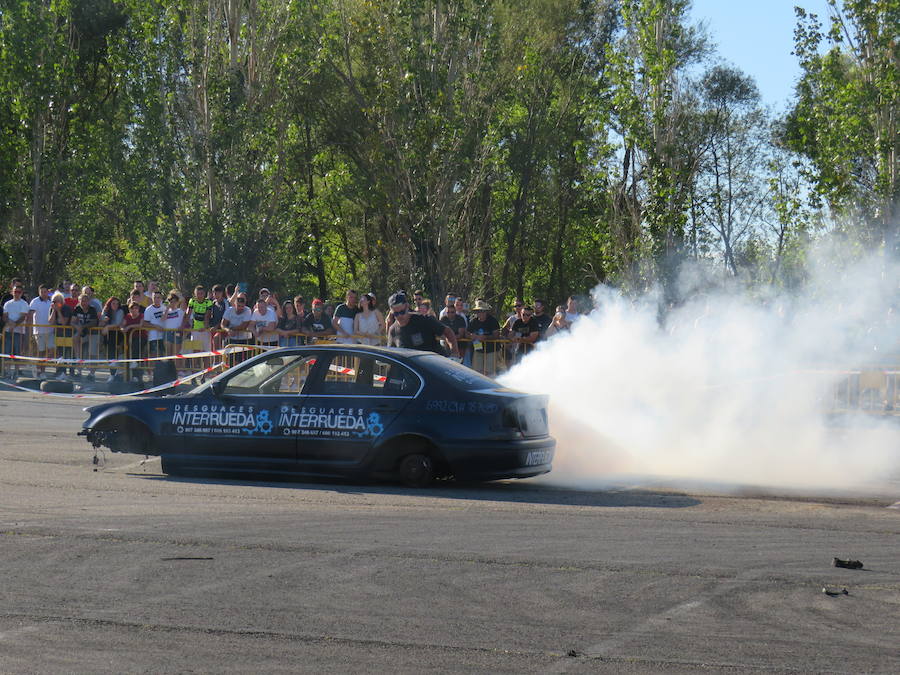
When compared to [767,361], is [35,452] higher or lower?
lower

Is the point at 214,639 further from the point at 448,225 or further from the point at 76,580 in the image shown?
the point at 448,225

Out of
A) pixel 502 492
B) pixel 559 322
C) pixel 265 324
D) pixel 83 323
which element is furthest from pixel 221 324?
pixel 502 492

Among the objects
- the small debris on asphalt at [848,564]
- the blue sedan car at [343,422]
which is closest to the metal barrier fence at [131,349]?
the blue sedan car at [343,422]

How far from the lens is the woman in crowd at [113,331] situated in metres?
21.8

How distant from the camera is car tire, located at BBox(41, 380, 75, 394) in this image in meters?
21.2

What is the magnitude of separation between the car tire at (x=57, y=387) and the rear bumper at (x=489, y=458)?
41.4ft

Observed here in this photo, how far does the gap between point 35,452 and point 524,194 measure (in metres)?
34.6

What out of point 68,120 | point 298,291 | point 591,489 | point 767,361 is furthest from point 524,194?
point 591,489

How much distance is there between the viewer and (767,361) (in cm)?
1448

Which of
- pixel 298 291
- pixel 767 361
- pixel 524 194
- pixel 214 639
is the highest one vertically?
pixel 524 194

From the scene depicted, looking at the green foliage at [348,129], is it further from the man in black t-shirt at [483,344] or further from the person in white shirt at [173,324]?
the man in black t-shirt at [483,344]

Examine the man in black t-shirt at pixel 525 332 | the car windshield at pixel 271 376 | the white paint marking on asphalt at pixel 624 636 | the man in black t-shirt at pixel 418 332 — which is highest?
the man in black t-shirt at pixel 525 332

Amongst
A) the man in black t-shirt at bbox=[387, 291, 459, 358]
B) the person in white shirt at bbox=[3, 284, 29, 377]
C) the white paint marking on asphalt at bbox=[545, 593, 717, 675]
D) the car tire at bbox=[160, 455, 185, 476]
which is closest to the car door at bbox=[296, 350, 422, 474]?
the car tire at bbox=[160, 455, 185, 476]

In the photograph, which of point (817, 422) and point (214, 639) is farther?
point (817, 422)
